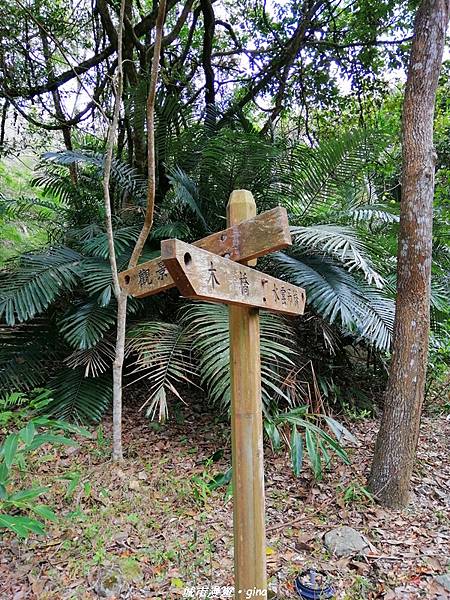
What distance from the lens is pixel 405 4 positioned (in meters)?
3.87

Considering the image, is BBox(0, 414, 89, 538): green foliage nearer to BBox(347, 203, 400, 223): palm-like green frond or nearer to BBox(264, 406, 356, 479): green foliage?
BBox(264, 406, 356, 479): green foliage

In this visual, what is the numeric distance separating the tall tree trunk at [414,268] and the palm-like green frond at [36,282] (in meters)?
1.90

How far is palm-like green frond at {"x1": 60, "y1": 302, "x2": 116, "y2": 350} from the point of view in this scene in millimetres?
2383

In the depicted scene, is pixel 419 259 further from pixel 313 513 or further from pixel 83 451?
pixel 83 451

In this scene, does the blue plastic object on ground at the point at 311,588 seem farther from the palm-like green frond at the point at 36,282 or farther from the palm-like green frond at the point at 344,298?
the palm-like green frond at the point at 36,282

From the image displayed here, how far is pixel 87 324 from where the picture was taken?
2473 mm

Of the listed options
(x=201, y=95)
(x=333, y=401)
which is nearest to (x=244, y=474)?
(x=333, y=401)

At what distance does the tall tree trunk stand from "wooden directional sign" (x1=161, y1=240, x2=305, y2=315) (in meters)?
0.96

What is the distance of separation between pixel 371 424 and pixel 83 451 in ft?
6.12

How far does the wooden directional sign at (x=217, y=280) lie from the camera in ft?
2.72

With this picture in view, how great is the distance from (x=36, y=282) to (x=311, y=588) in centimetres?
209

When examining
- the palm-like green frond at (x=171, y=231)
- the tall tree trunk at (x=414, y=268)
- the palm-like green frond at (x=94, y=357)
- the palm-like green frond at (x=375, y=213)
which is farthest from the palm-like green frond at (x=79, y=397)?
the palm-like green frond at (x=375, y=213)

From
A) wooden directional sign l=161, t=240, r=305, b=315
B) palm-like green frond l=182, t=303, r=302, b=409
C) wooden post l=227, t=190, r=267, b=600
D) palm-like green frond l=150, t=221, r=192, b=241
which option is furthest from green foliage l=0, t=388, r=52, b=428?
wooden directional sign l=161, t=240, r=305, b=315

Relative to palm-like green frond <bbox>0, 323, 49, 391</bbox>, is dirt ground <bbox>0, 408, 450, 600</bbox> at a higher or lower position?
lower
